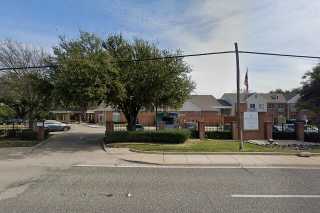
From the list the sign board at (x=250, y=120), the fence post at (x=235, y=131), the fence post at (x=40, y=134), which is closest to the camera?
the fence post at (x=40, y=134)

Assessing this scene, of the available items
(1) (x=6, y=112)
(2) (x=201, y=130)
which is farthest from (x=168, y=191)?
(1) (x=6, y=112)

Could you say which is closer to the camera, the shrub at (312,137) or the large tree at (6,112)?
the shrub at (312,137)

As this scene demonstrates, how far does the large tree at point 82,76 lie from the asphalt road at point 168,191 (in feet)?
28.9

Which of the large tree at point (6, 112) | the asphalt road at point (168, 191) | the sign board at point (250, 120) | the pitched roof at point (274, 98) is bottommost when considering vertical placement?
the asphalt road at point (168, 191)

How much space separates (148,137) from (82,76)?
5.63 m

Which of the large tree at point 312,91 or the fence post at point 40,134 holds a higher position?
the large tree at point 312,91

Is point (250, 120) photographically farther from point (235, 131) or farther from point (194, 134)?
point (194, 134)

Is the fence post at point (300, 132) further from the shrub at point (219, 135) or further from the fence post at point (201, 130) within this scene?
the fence post at point (201, 130)

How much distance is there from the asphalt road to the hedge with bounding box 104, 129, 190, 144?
943 centimetres

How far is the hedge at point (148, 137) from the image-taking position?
21.4 m

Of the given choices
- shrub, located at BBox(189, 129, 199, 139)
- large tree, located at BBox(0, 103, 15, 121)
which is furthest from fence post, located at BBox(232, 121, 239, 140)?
large tree, located at BBox(0, 103, 15, 121)

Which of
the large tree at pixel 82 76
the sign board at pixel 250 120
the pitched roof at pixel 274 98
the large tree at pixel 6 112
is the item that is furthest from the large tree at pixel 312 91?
the pitched roof at pixel 274 98

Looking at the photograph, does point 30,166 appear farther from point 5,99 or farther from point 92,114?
point 92,114

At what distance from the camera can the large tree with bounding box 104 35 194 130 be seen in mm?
22031
